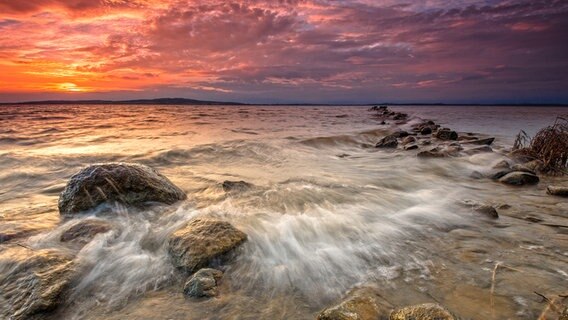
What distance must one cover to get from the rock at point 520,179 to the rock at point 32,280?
7761 mm

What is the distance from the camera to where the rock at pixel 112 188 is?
16.0ft

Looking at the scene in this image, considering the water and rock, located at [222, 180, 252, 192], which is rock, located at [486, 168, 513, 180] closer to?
the water

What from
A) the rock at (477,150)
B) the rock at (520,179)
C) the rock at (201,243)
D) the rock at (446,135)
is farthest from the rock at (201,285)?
the rock at (446,135)

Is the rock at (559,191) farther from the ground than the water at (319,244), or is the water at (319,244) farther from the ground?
the rock at (559,191)

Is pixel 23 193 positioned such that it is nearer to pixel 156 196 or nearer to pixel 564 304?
pixel 156 196

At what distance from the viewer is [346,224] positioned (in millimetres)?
4668

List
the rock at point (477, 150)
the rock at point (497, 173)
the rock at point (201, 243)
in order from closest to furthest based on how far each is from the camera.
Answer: the rock at point (201, 243) → the rock at point (497, 173) → the rock at point (477, 150)

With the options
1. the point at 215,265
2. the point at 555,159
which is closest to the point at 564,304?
the point at 215,265

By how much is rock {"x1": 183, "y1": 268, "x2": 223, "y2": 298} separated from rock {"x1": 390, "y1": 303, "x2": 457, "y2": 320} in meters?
1.52

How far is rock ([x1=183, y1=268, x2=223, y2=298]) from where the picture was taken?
2.86 metres

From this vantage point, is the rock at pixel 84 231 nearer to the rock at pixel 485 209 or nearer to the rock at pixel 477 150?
the rock at pixel 485 209

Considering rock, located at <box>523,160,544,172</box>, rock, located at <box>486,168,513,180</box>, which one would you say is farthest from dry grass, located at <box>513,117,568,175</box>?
rock, located at <box>486,168,513,180</box>

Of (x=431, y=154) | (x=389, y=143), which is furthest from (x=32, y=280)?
(x=389, y=143)

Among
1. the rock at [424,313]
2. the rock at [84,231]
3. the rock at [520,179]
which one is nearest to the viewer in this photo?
the rock at [424,313]
